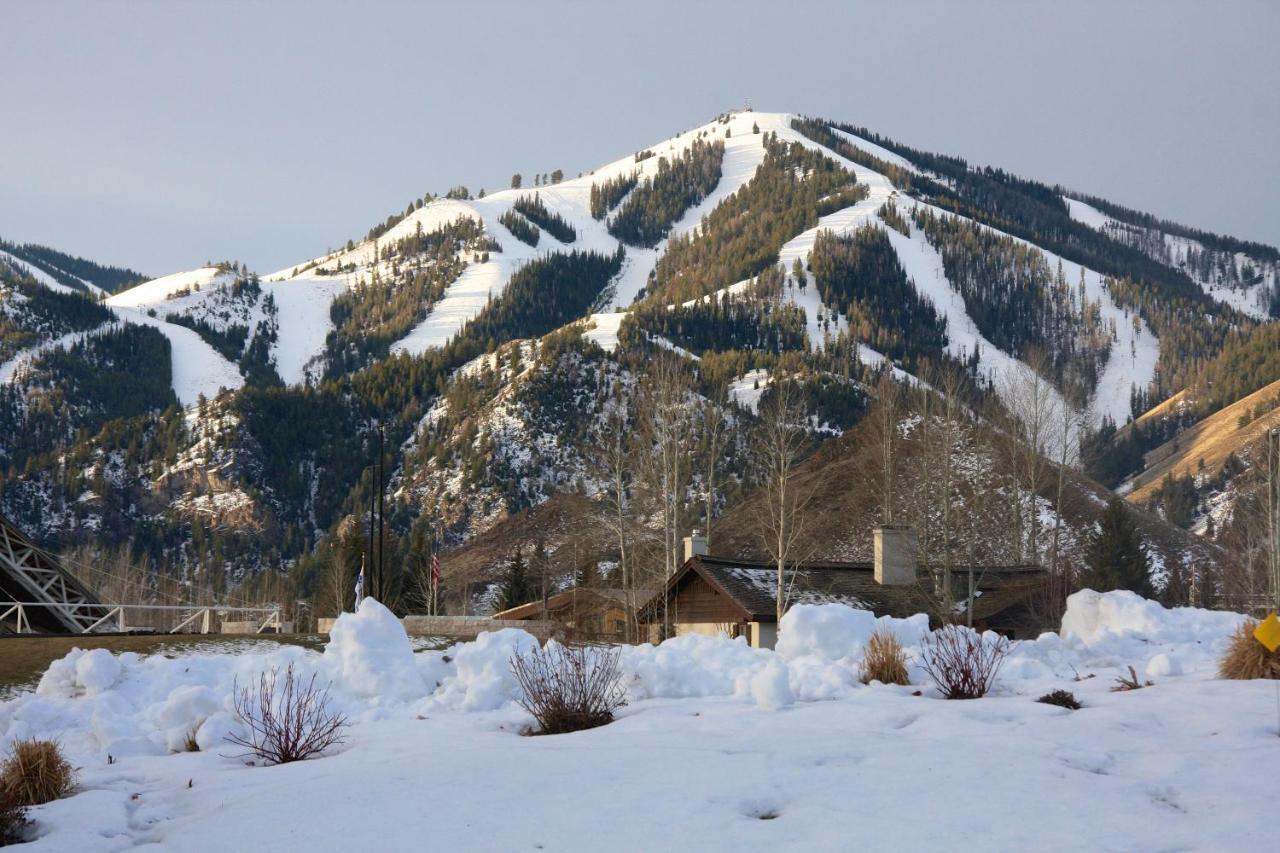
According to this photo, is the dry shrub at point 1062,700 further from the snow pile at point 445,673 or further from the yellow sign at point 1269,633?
the yellow sign at point 1269,633

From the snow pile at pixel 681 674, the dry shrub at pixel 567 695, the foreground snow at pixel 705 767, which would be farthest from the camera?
the snow pile at pixel 681 674

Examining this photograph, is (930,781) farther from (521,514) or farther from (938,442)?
(521,514)

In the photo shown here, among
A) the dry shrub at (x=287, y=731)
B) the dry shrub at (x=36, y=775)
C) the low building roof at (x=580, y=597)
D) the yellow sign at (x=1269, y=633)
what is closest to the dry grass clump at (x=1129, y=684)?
the yellow sign at (x=1269, y=633)

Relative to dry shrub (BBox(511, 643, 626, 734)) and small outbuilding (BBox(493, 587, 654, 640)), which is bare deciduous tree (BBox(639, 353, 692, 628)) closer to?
small outbuilding (BBox(493, 587, 654, 640))

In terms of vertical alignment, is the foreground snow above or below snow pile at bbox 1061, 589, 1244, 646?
below

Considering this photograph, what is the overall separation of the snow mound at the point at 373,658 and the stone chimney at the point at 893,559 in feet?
89.2

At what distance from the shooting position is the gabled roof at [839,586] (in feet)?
120

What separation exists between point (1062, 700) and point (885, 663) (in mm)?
2523

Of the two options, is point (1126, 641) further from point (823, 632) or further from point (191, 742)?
point (191, 742)

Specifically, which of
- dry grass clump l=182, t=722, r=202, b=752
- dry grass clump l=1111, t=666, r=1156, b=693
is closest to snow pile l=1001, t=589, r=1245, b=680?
dry grass clump l=1111, t=666, r=1156, b=693

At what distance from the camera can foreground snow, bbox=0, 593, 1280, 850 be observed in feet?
24.4

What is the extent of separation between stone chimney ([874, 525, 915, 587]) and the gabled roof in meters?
0.33

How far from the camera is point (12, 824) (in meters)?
8.43

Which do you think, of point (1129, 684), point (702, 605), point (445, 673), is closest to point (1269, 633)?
point (1129, 684)
